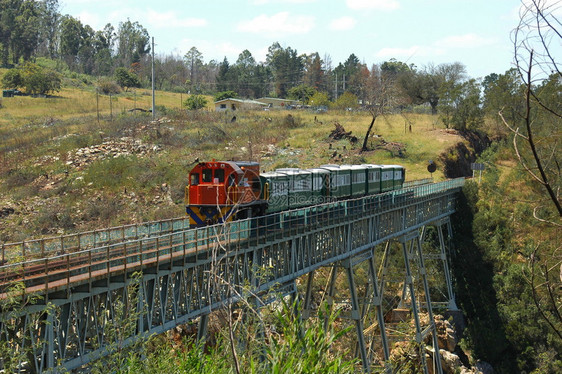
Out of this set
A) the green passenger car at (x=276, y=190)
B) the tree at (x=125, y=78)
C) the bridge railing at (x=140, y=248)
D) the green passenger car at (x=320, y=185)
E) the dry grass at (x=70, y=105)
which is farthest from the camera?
the tree at (x=125, y=78)

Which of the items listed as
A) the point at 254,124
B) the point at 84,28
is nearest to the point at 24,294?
the point at 254,124

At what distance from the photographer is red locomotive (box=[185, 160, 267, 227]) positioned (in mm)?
24516

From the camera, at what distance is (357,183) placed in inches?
1431

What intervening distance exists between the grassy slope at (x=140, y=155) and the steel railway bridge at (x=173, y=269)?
64.4 ft

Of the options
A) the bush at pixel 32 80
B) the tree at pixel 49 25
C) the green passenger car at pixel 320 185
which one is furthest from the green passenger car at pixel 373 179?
the tree at pixel 49 25

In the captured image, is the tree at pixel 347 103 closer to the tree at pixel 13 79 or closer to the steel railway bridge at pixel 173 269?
the tree at pixel 13 79

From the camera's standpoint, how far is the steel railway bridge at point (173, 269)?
12.9 meters

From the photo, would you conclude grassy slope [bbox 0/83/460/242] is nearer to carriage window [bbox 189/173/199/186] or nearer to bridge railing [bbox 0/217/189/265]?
carriage window [bbox 189/173/199/186]

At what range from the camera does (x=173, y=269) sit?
17.3 meters

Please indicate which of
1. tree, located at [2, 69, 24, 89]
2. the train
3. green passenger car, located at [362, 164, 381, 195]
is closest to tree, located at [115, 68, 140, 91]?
→ tree, located at [2, 69, 24, 89]

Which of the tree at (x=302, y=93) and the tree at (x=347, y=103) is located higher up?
the tree at (x=302, y=93)

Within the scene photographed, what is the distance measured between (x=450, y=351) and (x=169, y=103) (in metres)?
79.3

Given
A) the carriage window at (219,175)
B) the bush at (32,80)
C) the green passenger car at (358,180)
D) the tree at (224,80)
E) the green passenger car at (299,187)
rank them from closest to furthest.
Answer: the carriage window at (219,175), the green passenger car at (299,187), the green passenger car at (358,180), the bush at (32,80), the tree at (224,80)

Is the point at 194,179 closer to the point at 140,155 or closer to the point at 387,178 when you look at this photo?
the point at 387,178
